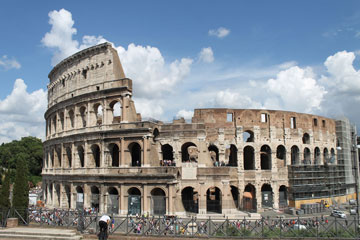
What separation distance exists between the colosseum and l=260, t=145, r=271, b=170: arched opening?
0.38ft

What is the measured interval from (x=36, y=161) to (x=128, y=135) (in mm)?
53738

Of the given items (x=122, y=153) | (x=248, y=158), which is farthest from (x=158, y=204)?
(x=248, y=158)

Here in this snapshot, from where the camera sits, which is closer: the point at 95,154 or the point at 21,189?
the point at 21,189

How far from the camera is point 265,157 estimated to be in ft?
125

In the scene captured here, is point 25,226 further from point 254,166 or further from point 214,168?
point 254,166

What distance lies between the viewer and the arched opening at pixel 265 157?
117 feet

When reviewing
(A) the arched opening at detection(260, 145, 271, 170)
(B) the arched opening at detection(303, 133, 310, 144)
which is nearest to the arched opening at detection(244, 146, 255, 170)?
(A) the arched opening at detection(260, 145, 271, 170)

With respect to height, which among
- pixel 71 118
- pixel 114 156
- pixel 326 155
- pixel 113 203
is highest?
pixel 71 118

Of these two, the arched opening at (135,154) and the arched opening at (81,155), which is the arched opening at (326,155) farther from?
the arched opening at (81,155)

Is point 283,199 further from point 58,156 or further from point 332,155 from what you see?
point 58,156

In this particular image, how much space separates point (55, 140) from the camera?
38.9 m

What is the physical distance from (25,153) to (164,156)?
54143 millimetres

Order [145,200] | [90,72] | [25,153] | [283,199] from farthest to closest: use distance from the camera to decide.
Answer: [25,153] → [283,199] → [90,72] → [145,200]

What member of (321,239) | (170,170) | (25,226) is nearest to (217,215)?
(170,170)
